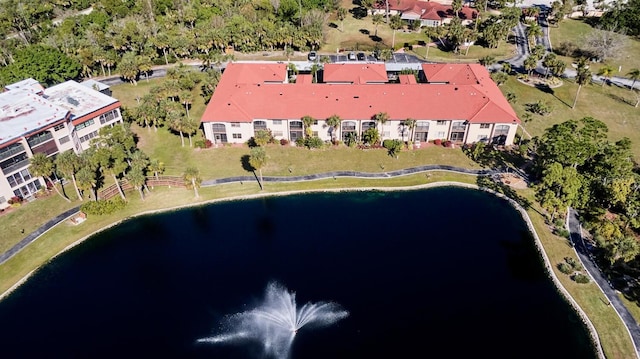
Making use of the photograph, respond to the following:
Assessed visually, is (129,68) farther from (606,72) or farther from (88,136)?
(606,72)

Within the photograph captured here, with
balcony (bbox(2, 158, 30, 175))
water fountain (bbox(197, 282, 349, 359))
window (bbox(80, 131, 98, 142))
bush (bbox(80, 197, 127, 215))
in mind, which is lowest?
water fountain (bbox(197, 282, 349, 359))

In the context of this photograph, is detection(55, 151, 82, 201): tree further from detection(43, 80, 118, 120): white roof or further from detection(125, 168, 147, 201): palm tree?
detection(43, 80, 118, 120): white roof

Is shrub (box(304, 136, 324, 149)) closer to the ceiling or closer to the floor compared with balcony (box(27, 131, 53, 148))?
closer to the floor

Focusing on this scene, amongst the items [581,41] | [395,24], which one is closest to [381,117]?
[395,24]

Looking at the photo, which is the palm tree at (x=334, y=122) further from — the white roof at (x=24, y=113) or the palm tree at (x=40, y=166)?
the palm tree at (x=40, y=166)

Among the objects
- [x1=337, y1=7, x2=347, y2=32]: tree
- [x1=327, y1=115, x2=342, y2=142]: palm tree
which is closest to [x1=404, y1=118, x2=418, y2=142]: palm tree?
[x1=327, y1=115, x2=342, y2=142]: palm tree

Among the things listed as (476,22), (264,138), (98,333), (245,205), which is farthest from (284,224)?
(476,22)

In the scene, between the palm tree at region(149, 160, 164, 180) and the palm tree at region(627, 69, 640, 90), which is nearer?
the palm tree at region(149, 160, 164, 180)
